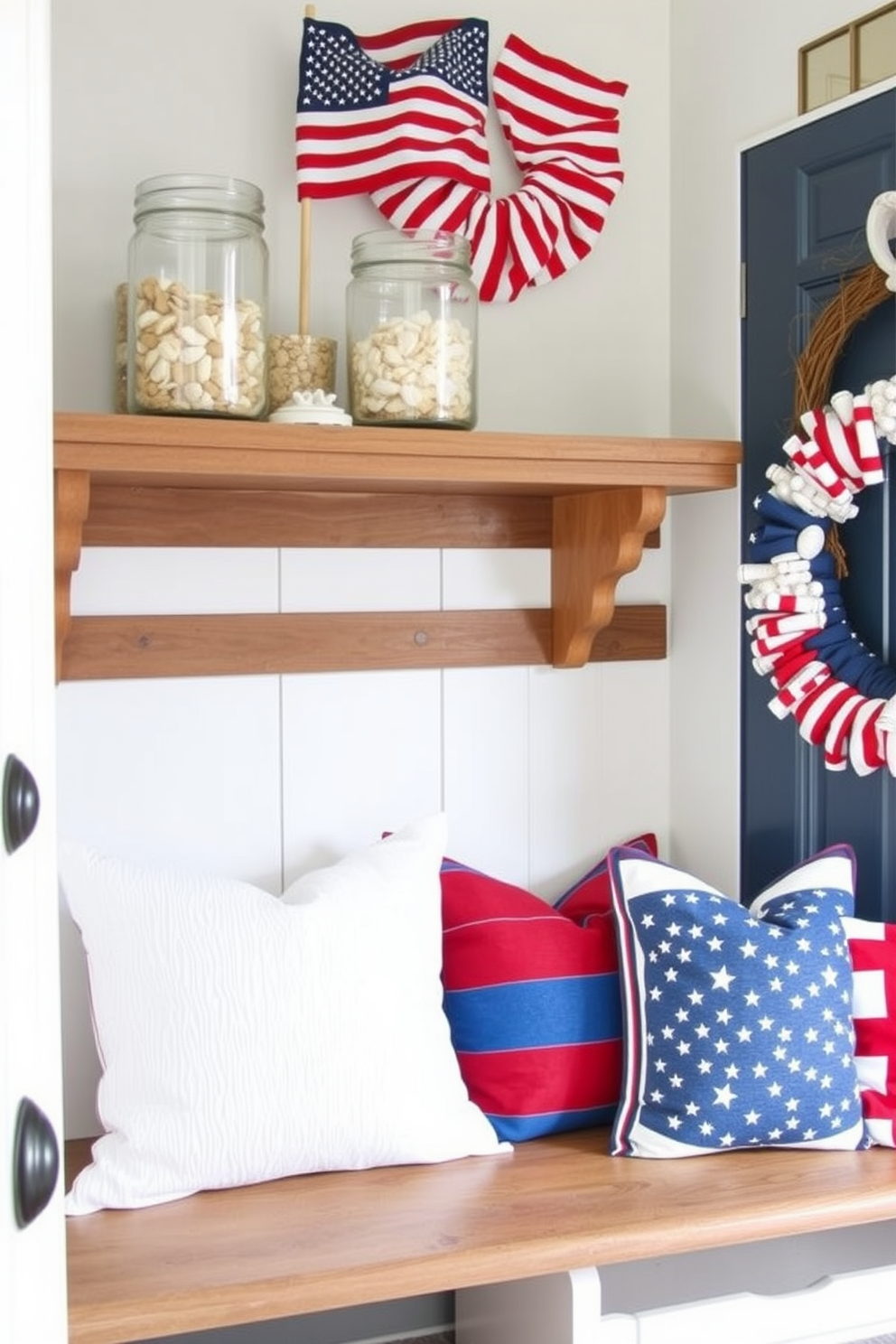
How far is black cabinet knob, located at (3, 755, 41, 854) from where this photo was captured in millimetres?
972

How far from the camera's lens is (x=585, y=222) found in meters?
2.25

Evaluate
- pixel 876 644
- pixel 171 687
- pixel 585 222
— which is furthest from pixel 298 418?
pixel 876 644

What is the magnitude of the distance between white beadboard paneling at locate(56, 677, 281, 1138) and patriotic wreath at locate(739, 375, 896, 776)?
69cm

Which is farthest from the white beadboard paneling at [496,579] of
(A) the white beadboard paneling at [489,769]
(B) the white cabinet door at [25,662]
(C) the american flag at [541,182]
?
(B) the white cabinet door at [25,662]

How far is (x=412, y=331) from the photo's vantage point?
194 centimetres

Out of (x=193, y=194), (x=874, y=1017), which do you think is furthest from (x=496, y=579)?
(x=874, y=1017)

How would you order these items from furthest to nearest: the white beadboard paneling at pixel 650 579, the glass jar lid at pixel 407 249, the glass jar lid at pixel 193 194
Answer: the white beadboard paneling at pixel 650 579 < the glass jar lid at pixel 407 249 < the glass jar lid at pixel 193 194

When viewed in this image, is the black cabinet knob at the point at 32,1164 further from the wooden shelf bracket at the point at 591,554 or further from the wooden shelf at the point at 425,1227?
the wooden shelf bracket at the point at 591,554

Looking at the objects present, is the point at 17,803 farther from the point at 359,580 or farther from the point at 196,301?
the point at 359,580

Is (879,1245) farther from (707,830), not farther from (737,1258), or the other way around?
(707,830)

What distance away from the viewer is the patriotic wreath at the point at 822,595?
1.88m

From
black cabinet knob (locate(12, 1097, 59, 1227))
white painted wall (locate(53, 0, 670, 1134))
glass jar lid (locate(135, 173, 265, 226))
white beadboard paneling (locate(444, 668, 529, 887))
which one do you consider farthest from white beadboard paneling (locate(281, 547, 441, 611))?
black cabinet knob (locate(12, 1097, 59, 1227))

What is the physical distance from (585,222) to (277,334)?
0.50m

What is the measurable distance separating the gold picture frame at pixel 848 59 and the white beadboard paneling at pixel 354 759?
94cm
